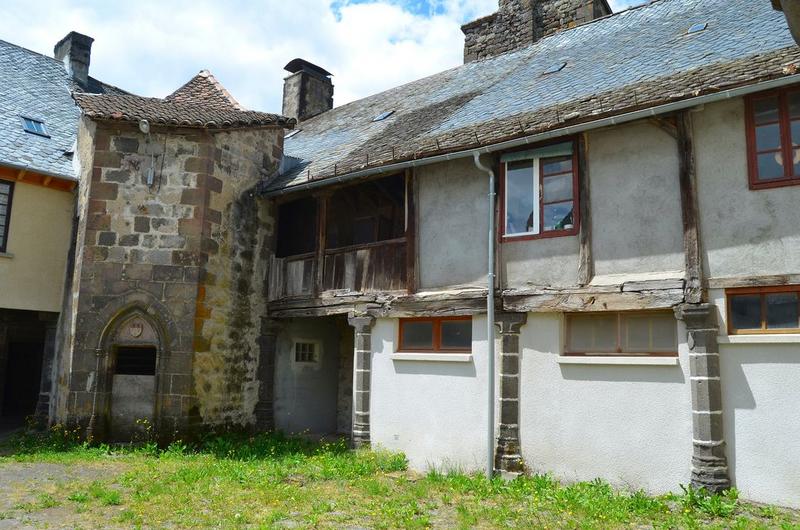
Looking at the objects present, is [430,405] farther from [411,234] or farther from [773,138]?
[773,138]

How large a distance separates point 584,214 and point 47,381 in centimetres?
1030

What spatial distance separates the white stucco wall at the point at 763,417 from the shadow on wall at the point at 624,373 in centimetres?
55

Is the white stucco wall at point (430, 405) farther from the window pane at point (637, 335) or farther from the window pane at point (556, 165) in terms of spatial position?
the window pane at point (556, 165)

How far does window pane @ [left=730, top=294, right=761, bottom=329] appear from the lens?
7.43 meters

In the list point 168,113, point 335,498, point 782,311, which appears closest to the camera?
point 782,311

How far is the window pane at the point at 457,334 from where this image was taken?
31.9ft

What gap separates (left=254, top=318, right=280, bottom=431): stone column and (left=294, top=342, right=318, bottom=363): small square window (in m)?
0.75

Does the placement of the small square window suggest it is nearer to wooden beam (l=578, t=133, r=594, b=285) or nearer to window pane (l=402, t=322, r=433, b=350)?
window pane (l=402, t=322, r=433, b=350)

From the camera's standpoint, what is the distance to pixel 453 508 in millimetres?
7348

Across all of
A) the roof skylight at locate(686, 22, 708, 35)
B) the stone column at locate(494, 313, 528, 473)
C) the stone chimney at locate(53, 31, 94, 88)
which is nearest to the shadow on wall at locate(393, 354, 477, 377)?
the stone column at locate(494, 313, 528, 473)

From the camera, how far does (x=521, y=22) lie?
1775cm

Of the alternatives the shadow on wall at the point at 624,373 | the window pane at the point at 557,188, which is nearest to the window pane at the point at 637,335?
the shadow on wall at the point at 624,373

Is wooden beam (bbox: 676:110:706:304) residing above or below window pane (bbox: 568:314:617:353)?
above

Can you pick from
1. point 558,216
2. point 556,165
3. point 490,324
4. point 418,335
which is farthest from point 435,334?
point 556,165
